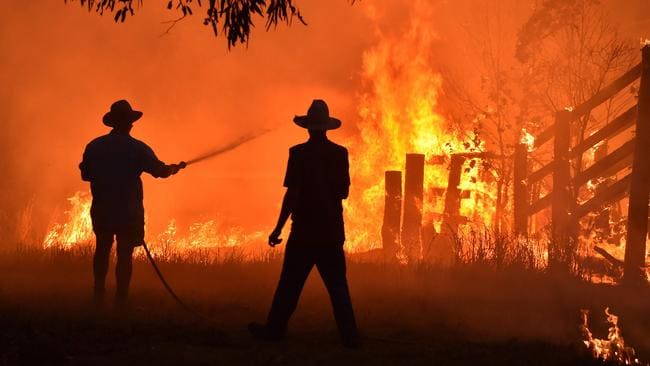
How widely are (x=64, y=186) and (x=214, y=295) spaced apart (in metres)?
17.9

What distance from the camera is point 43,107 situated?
28.8 m

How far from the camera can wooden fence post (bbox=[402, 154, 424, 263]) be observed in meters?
14.3

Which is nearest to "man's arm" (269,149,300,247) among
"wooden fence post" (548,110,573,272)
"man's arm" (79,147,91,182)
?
"man's arm" (79,147,91,182)

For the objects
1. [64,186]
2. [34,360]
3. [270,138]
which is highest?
[270,138]

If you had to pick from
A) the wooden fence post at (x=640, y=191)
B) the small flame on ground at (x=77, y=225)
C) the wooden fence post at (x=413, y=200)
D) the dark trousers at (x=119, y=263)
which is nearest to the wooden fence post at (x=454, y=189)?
the wooden fence post at (x=413, y=200)

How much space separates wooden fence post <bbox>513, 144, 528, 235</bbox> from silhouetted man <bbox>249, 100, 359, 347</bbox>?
679cm

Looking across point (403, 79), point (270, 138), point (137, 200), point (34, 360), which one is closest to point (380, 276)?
point (137, 200)

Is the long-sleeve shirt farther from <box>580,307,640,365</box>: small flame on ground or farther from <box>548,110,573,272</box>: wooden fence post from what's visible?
<box>548,110,573,272</box>: wooden fence post

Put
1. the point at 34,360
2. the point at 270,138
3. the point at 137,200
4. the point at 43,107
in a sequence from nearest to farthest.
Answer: the point at 34,360, the point at 137,200, the point at 43,107, the point at 270,138

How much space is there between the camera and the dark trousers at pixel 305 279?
748 cm

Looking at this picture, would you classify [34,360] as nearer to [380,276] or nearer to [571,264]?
[380,276]

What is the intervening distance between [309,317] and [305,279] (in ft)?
4.78

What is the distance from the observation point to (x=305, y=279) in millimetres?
7668

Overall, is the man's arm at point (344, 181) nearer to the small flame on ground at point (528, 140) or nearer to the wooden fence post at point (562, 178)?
the wooden fence post at point (562, 178)
